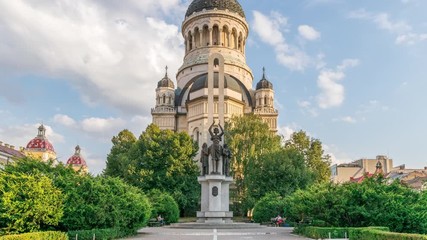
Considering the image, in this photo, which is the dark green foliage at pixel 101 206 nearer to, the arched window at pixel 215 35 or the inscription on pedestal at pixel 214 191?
the inscription on pedestal at pixel 214 191

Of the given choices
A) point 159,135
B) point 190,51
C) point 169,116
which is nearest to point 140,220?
point 159,135

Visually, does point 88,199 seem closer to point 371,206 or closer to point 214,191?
point 371,206

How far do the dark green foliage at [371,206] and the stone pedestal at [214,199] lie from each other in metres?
8.13

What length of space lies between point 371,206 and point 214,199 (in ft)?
36.8

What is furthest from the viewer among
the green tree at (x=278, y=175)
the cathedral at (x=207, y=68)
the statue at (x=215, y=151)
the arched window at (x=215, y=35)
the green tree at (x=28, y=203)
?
the arched window at (x=215, y=35)

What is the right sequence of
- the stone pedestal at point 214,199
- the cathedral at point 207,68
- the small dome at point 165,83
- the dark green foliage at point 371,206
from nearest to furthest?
1. the dark green foliage at point 371,206
2. the stone pedestal at point 214,199
3. the cathedral at point 207,68
4. the small dome at point 165,83

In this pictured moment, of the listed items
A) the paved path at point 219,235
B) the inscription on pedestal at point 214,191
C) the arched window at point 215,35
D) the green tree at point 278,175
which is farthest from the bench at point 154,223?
the arched window at point 215,35

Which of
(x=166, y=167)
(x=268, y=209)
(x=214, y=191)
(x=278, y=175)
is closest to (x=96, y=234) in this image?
(x=214, y=191)

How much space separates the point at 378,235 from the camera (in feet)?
38.3

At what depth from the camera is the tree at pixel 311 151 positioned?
4044cm

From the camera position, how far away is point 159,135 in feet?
124

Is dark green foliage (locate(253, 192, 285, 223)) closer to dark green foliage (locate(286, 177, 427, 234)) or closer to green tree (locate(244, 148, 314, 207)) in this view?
green tree (locate(244, 148, 314, 207))

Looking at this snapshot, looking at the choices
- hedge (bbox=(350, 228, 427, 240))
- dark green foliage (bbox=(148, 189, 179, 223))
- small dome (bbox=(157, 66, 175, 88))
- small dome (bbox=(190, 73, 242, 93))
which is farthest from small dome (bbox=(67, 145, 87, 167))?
hedge (bbox=(350, 228, 427, 240))

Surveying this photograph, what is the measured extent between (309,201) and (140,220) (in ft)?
23.1
